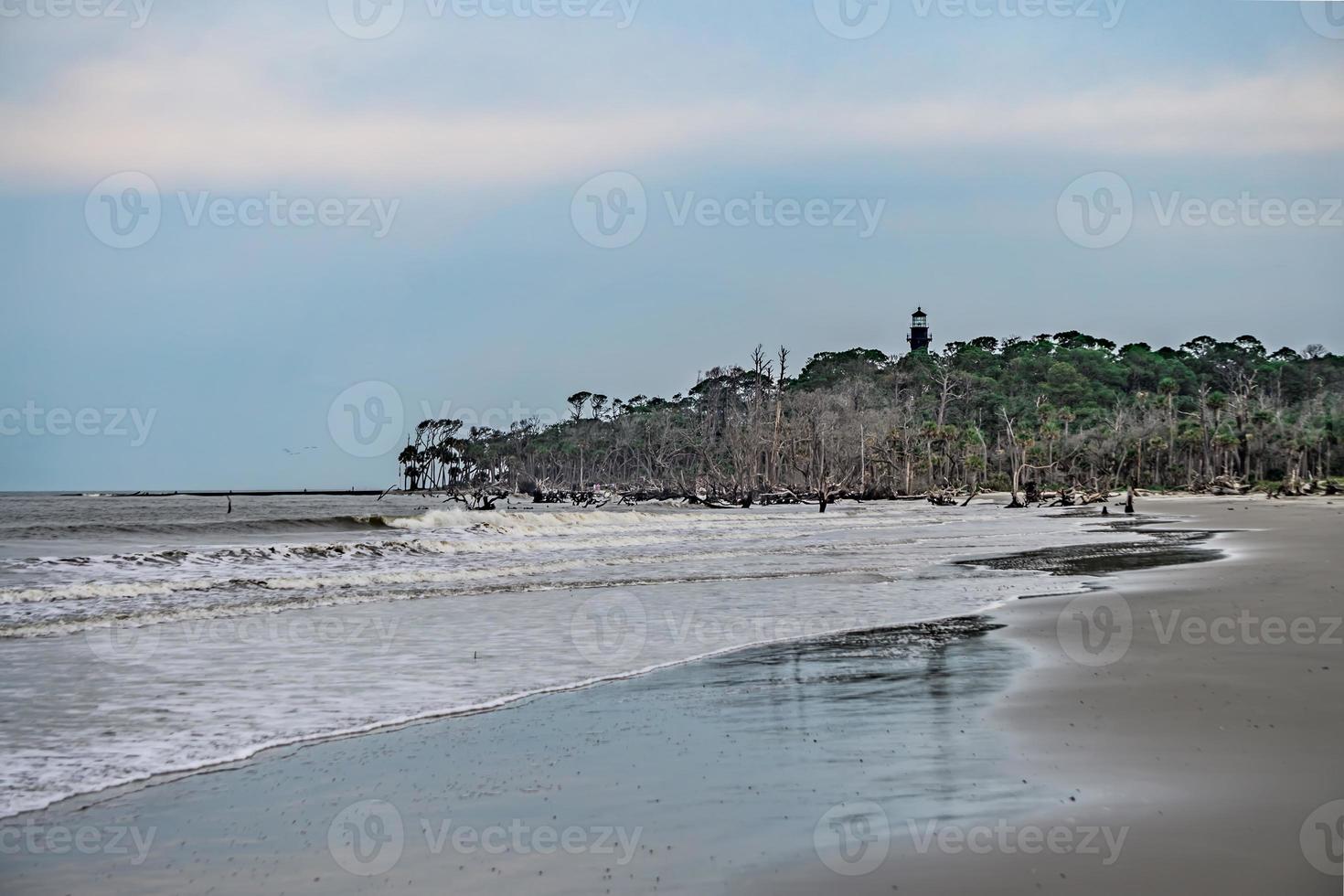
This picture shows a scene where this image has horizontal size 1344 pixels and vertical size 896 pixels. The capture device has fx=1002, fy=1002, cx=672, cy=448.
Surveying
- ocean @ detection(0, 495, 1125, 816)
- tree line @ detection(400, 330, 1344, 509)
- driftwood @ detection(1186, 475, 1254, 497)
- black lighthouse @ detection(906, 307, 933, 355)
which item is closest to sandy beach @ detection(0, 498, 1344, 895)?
ocean @ detection(0, 495, 1125, 816)

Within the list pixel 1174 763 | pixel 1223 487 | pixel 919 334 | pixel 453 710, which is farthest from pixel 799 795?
pixel 919 334

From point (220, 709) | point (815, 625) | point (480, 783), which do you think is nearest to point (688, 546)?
point (815, 625)

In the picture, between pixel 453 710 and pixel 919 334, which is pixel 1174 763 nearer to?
pixel 453 710

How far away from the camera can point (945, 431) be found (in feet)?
331

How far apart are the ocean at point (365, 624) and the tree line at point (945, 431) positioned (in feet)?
139

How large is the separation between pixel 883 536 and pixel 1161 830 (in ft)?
108

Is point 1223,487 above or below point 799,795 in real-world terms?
above

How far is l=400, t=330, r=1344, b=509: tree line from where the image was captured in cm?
9569

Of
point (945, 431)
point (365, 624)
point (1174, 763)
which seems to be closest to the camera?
point (1174, 763)

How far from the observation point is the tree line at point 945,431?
95.7 metres

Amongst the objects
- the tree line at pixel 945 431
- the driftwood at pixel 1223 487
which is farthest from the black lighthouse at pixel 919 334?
the driftwood at pixel 1223 487

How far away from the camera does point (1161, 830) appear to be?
506cm

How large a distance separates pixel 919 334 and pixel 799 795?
→ 580 ft

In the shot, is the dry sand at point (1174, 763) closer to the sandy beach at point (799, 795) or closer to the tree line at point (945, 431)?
the sandy beach at point (799, 795)
